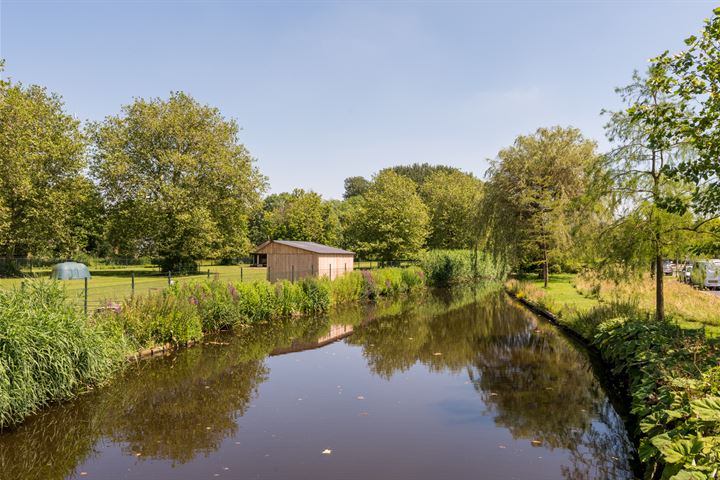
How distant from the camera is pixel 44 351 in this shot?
27.5 feet

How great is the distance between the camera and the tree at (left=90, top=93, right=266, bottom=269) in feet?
117

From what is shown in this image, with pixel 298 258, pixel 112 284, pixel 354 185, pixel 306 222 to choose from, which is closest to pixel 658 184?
pixel 298 258

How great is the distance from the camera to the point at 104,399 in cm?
931

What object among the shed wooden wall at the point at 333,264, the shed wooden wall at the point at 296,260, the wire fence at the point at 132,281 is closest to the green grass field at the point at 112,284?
the wire fence at the point at 132,281

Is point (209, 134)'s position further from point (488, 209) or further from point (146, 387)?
point (146, 387)

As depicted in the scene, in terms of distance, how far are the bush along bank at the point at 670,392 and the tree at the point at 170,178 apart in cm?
3095

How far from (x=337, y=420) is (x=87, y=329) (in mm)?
5595

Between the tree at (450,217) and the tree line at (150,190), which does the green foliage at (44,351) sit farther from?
the tree at (450,217)

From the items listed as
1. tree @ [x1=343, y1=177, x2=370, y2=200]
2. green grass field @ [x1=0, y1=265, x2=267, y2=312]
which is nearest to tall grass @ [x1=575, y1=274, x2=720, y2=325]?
green grass field @ [x1=0, y1=265, x2=267, y2=312]

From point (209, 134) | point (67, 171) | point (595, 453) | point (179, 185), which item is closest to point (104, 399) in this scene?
point (595, 453)

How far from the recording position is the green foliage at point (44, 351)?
7672mm

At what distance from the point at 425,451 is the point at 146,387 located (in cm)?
642

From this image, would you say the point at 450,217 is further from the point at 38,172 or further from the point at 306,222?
the point at 38,172

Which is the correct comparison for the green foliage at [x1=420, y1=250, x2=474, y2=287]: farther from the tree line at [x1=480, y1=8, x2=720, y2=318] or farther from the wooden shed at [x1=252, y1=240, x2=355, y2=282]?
the tree line at [x1=480, y1=8, x2=720, y2=318]
